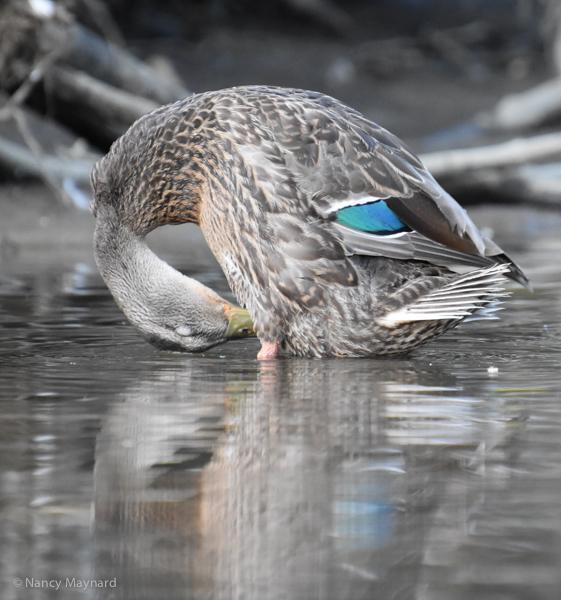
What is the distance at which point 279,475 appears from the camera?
323cm

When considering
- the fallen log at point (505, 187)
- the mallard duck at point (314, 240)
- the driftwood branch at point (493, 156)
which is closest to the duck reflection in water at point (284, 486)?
the mallard duck at point (314, 240)

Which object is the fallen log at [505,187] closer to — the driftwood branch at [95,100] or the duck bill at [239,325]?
the driftwood branch at [95,100]

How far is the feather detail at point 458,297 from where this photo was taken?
5020 millimetres

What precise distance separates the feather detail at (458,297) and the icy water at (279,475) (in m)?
0.27

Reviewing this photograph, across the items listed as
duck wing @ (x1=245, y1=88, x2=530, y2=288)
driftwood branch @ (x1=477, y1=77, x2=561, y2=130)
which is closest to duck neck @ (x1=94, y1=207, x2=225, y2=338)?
duck wing @ (x1=245, y1=88, x2=530, y2=288)

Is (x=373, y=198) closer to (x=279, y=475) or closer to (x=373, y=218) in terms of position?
(x=373, y=218)

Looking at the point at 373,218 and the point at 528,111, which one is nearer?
the point at 373,218

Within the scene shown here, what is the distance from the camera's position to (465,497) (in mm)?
2967

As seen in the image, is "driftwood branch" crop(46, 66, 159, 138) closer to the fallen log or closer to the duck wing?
the fallen log

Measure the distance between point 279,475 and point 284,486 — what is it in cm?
12

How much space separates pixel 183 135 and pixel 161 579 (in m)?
3.57

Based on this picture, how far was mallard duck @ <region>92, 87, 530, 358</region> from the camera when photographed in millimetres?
5156

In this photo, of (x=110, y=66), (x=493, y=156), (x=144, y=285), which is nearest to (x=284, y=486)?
(x=144, y=285)

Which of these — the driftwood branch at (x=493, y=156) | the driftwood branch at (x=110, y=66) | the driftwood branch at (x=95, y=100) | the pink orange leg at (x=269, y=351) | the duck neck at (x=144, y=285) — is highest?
the driftwood branch at (x=110, y=66)
